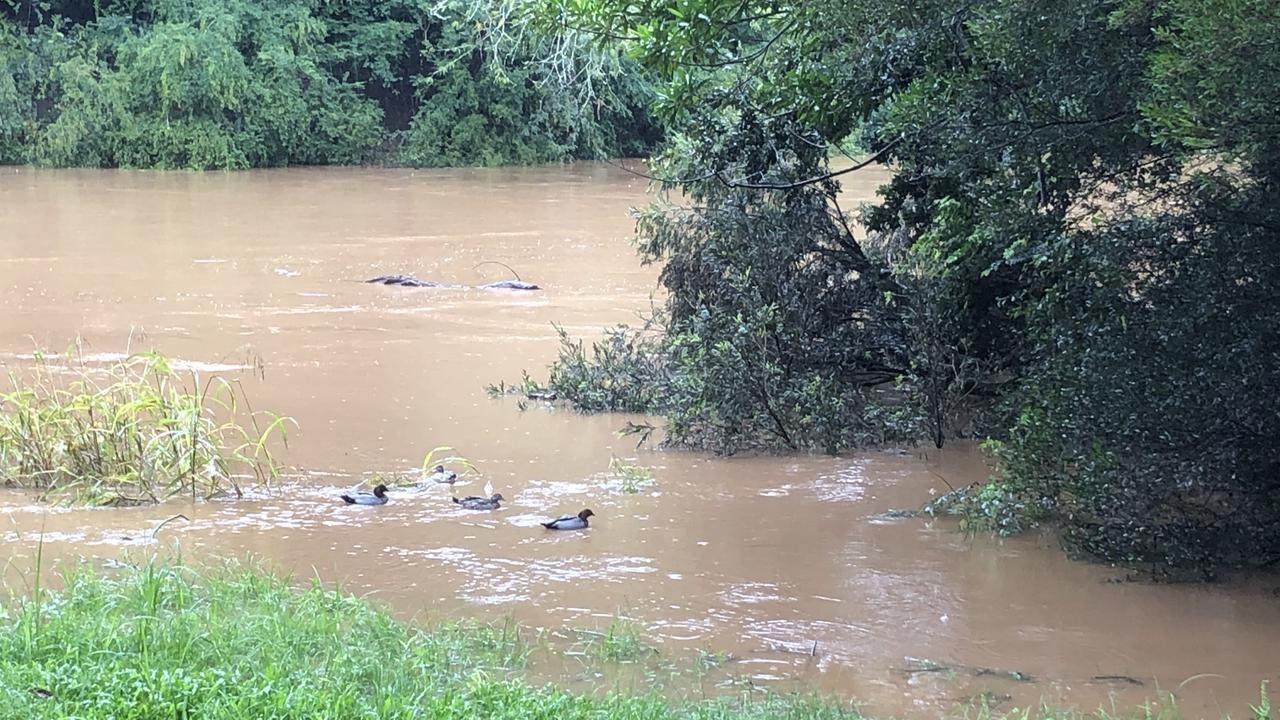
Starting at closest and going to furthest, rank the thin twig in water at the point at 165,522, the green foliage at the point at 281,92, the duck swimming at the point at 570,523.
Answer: the thin twig in water at the point at 165,522, the duck swimming at the point at 570,523, the green foliage at the point at 281,92

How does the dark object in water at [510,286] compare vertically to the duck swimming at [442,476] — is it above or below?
above

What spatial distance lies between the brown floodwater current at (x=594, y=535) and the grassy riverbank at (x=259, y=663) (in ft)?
1.37

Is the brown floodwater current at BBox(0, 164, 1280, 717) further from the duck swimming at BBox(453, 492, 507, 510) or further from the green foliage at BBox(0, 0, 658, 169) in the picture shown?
the green foliage at BBox(0, 0, 658, 169)

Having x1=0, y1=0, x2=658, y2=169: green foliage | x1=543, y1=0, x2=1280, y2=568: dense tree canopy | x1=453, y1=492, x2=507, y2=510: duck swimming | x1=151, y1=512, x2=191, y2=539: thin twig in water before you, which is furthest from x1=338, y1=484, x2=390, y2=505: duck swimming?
x1=0, y1=0, x2=658, y2=169: green foliage

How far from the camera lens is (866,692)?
4945 millimetres

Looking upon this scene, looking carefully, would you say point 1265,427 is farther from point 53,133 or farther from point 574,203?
→ point 53,133

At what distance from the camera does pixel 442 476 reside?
7.86 m

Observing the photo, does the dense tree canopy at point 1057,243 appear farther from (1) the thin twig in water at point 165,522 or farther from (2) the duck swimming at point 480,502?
(1) the thin twig in water at point 165,522

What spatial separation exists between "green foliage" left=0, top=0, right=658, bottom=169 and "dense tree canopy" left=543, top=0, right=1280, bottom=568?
781 inches

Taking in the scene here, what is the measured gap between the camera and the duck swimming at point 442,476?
7805 mm

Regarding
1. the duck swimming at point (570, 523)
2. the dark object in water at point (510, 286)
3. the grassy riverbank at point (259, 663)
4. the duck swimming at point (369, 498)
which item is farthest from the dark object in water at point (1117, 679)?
the dark object in water at point (510, 286)

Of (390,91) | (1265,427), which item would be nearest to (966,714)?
(1265,427)

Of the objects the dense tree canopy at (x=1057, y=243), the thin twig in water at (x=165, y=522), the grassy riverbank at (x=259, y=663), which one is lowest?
the thin twig in water at (x=165, y=522)

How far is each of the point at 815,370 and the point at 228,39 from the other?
24.6 metres
